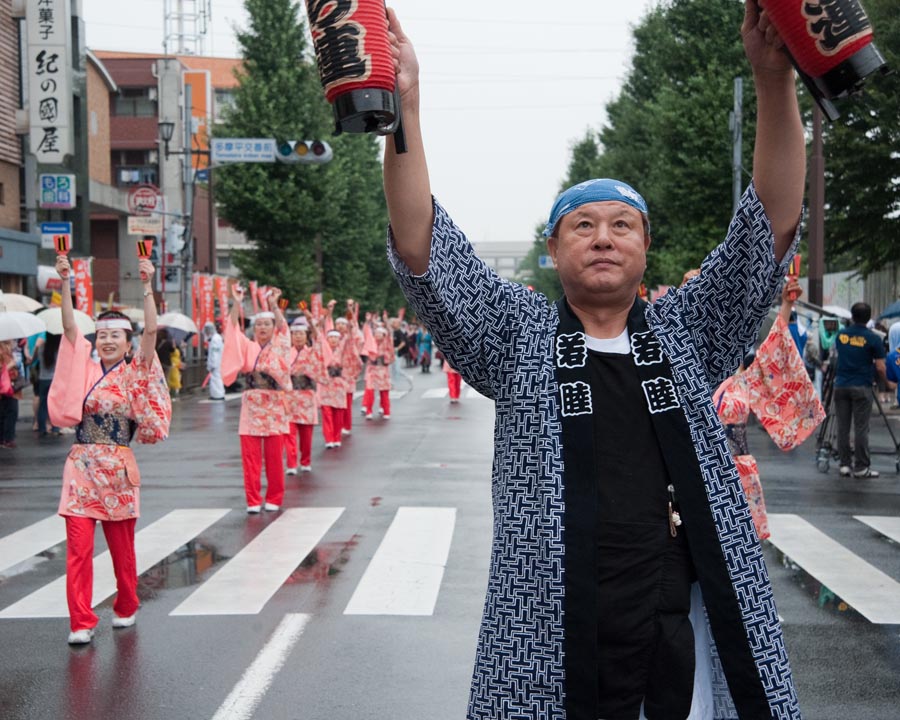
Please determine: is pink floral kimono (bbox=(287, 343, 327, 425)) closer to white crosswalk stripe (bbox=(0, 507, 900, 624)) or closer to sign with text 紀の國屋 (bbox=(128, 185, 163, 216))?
white crosswalk stripe (bbox=(0, 507, 900, 624))

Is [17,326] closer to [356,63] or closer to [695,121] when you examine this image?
[356,63]

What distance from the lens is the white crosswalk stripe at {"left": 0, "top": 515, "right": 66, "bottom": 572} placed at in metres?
8.85

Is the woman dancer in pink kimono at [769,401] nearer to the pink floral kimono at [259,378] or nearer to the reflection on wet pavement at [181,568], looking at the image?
the reflection on wet pavement at [181,568]

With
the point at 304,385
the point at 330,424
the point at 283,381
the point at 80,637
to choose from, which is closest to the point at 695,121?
the point at 330,424

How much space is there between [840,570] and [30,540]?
6.43 metres

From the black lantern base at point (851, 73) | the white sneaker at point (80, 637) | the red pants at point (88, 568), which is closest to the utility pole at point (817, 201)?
the red pants at point (88, 568)

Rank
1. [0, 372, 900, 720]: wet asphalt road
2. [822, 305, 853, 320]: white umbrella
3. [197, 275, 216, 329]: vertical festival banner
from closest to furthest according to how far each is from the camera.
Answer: [0, 372, 900, 720]: wet asphalt road, [822, 305, 853, 320]: white umbrella, [197, 275, 216, 329]: vertical festival banner

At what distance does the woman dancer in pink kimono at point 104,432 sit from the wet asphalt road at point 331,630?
1.13ft

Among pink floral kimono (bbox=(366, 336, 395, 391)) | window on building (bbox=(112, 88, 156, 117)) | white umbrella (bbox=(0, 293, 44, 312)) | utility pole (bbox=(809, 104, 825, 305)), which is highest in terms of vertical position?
window on building (bbox=(112, 88, 156, 117))

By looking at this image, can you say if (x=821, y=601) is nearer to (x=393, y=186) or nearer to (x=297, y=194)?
(x=393, y=186)

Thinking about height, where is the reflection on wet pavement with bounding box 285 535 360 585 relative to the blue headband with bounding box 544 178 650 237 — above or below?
below

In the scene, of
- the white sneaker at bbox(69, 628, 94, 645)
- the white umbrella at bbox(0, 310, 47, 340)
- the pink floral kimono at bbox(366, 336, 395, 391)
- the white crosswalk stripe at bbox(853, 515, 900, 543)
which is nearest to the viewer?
the white sneaker at bbox(69, 628, 94, 645)

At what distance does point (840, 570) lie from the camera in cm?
820

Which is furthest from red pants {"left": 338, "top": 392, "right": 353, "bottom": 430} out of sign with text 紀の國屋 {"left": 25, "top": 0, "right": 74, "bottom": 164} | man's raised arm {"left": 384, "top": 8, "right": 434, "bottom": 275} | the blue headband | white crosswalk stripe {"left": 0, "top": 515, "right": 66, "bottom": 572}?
man's raised arm {"left": 384, "top": 8, "right": 434, "bottom": 275}
